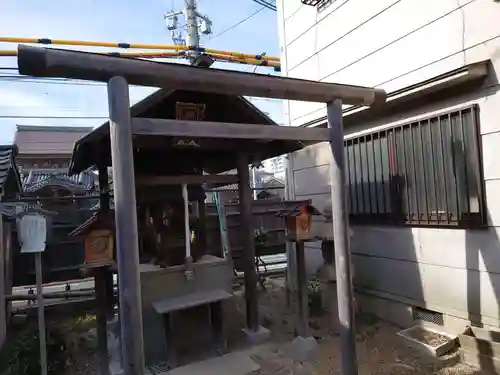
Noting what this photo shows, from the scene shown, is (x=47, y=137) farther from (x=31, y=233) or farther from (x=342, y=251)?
(x=342, y=251)

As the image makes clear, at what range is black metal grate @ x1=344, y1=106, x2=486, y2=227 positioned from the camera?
16.7ft

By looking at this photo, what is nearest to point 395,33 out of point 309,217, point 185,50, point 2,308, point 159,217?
point 309,217

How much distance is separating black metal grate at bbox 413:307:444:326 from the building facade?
18 millimetres

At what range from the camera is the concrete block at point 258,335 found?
20.3 feet

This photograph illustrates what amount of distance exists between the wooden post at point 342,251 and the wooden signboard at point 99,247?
10.3 ft

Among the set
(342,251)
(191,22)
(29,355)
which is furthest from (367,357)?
(191,22)

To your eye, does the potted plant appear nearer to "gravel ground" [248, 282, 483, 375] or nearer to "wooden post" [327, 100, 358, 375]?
"gravel ground" [248, 282, 483, 375]

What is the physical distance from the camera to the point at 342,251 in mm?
4492

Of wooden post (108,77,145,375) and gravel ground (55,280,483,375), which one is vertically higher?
wooden post (108,77,145,375)

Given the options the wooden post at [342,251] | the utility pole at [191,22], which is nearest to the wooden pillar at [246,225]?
the wooden post at [342,251]

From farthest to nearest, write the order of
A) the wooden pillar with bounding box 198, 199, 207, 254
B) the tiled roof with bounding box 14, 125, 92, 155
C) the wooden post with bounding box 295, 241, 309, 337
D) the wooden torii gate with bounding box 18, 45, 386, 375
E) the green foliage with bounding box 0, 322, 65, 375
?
1. the tiled roof with bounding box 14, 125, 92, 155
2. the wooden pillar with bounding box 198, 199, 207, 254
3. the wooden post with bounding box 295, 241, 309, 337
4. the green foliage with bounding box 0, 322, 65, 375
5. the wooden torii gate with bounding box 18, 45, 386, 375

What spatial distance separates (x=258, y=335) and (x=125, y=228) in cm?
377

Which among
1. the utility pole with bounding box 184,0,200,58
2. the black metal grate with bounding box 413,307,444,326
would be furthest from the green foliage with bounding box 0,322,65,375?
the utility pole with bounding box 184,0,200,58

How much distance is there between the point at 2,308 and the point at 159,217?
3.13 metres
